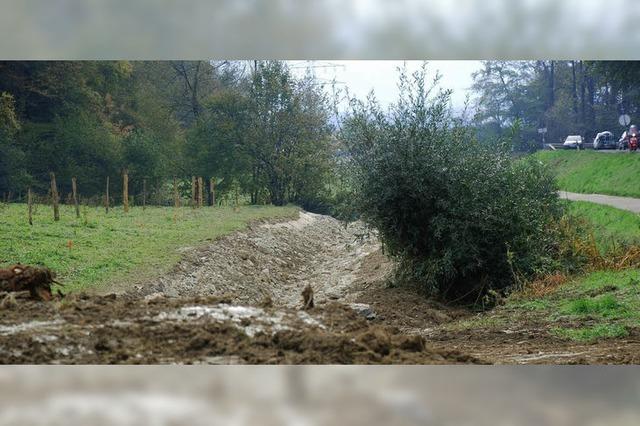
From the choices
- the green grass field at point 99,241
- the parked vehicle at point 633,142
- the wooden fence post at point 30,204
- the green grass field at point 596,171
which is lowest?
the green grass field at point 99,241

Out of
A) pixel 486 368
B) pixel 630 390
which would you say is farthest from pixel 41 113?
pixel 630 390

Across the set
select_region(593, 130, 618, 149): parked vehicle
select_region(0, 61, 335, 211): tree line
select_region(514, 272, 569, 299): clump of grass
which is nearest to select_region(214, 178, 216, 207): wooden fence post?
select_region(0, 61, 335, 211): tree line

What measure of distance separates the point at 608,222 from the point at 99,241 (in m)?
5.24

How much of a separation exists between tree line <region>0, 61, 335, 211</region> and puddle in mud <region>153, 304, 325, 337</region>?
4.56ft

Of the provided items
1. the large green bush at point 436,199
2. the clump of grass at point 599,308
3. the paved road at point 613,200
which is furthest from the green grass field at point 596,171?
the clump of grass at point 599,308

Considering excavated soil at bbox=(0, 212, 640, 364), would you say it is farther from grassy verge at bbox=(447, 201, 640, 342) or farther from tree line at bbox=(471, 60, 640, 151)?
tree line at bbox=(471, 60, 640, 151)

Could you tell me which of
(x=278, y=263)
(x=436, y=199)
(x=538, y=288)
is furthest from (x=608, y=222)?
(x=278, y=263)

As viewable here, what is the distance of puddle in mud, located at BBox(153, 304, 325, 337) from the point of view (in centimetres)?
877

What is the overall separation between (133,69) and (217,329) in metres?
2.61

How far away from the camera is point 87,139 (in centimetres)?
991

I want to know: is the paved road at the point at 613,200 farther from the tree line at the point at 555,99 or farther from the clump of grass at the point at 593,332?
the clump of grass at the point at 593,332

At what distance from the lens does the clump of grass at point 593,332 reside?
31.6ft

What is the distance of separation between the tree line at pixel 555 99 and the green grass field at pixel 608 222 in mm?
774
